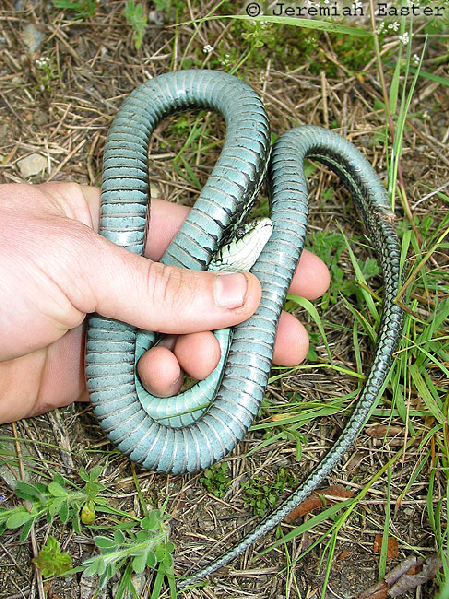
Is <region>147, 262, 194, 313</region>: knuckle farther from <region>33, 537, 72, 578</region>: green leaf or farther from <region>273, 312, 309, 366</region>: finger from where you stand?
<region>33, 537, 72, 578</region>: green leaf

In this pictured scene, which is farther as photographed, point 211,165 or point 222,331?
point 211,165

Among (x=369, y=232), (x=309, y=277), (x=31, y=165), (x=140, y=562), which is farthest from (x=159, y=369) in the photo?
(x=31, y=165)

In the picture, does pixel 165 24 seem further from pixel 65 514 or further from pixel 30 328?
pixel 65 514

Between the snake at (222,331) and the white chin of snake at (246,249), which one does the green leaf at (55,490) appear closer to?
the snake at (222,331)

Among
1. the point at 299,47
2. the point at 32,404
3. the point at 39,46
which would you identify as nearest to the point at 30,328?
the point at 32,404

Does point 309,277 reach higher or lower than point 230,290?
lower

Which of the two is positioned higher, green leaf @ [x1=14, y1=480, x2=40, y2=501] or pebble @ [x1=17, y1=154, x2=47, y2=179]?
pebble @ [x1=17, y1=154, x2=47, y2=179]

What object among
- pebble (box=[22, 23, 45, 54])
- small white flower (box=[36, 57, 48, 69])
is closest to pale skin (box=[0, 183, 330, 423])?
small white flower (box=[36, 57, 48, 69])

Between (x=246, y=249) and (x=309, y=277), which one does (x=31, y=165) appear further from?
(x=309, y=277)
